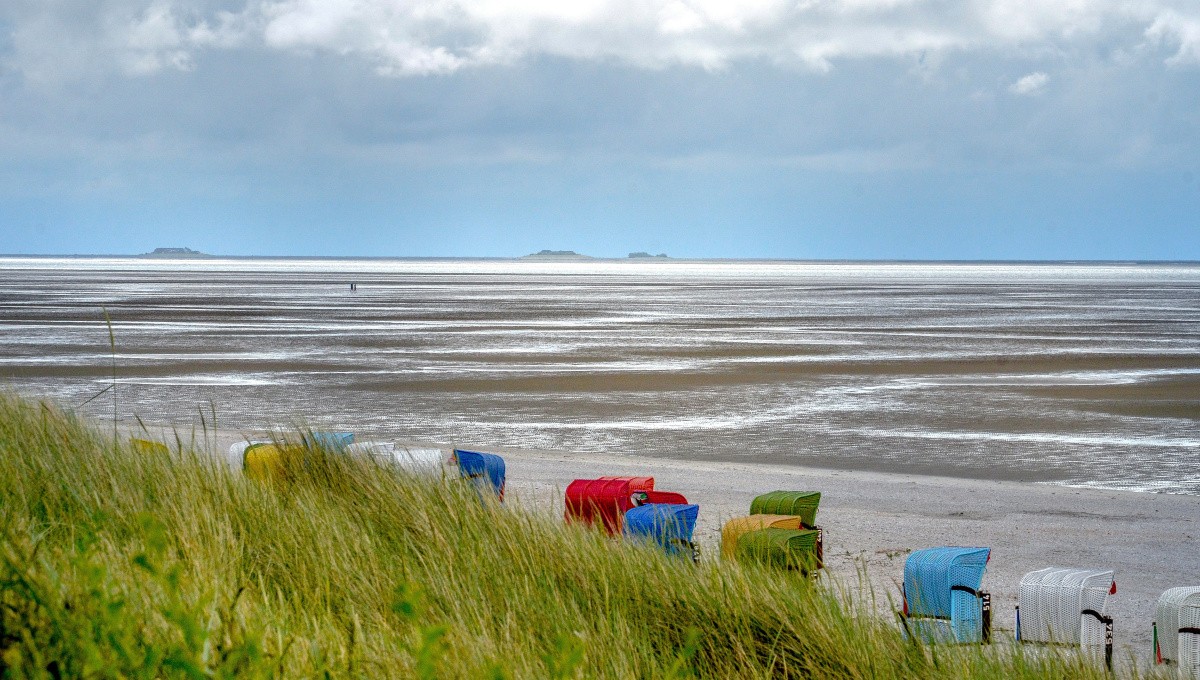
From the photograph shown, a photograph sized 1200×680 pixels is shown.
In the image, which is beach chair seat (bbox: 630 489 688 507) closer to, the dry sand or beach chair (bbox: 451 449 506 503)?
the dry sand

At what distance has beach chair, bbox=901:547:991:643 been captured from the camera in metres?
6.68

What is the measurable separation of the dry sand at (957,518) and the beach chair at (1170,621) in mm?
297

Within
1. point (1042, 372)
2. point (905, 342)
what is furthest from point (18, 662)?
point (905, 342)

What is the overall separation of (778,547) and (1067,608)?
65.3 inches

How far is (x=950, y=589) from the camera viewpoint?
679cm

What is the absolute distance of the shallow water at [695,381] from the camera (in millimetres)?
15398

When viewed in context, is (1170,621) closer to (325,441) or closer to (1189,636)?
(1189,636)

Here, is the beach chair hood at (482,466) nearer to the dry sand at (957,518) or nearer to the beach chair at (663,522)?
the dry sand at (957,518)

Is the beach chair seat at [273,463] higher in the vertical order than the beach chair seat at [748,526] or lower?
higher

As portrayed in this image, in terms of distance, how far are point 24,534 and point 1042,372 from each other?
22107mm

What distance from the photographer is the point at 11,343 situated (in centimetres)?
3023

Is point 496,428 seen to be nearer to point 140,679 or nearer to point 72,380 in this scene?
point 72,380

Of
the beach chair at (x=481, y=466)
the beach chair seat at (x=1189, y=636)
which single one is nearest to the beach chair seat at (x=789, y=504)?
the beach chair at (x=481, y=466)

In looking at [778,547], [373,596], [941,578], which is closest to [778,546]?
[778,547]
